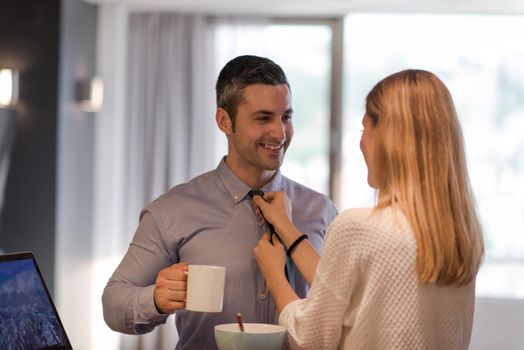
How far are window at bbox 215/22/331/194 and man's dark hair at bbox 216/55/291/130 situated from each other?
14.0ft

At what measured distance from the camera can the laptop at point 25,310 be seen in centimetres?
164

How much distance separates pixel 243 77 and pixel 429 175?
76cm

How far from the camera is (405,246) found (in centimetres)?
165

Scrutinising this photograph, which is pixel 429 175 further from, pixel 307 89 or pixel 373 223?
pixel 307 89

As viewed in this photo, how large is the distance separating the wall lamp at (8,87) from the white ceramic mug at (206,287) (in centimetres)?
395

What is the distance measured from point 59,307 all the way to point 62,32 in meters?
1.73

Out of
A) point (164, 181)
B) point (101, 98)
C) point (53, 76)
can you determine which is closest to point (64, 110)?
point (53, 76)

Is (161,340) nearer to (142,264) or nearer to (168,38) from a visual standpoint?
(168,38)

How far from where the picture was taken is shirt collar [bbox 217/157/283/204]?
2.33m

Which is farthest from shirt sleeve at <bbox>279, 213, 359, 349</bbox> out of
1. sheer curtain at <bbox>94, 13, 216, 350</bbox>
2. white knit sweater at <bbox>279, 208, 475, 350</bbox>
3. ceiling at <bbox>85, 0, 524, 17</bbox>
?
sheer curtain at <bbox>94, 13, 216, 350</bbox>

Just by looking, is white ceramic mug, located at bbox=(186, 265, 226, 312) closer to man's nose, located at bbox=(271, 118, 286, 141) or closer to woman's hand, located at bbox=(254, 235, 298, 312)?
woman's hand, located at bbox=(254, 235, 298, 312)

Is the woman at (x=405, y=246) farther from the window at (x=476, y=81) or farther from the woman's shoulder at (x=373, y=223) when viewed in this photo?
the window at (x=476, y=81)

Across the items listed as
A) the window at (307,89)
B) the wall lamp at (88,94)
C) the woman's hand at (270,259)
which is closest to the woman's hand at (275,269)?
the woman's hand at (270,259)

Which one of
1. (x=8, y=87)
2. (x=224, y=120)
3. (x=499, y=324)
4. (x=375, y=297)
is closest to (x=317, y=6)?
(x=8, y=87)
